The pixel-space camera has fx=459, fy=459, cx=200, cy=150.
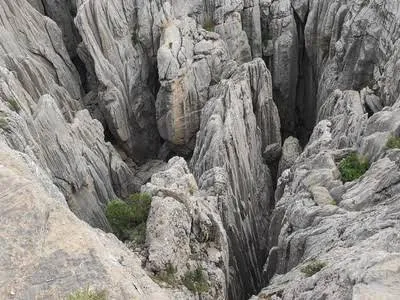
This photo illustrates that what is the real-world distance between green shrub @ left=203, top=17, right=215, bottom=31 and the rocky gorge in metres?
0.29

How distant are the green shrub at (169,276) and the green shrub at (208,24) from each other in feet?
120

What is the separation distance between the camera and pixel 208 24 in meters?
52.5

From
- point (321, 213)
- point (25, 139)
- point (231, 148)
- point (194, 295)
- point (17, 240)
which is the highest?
point (25, 139)

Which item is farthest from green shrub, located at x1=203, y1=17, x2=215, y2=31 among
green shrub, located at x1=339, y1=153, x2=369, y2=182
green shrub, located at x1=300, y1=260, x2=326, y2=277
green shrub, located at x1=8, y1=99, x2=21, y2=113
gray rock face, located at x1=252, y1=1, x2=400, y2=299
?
green shrub, located at x1=300, y1=260, x2=326, y2=277

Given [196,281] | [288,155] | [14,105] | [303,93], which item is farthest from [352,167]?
[303,93]

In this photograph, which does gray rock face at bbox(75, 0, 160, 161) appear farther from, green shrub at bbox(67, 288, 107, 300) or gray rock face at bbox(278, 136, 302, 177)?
green shrub at bbox(67, 288, 107, 300)

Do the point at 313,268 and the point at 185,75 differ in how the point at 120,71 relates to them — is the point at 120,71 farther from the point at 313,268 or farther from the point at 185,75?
the point at 313,268

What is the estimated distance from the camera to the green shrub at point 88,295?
36.2ft

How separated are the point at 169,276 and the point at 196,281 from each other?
5.25 ft

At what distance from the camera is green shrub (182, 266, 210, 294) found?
21.1 meters

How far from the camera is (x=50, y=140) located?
33375 mm

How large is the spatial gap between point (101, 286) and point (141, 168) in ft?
122

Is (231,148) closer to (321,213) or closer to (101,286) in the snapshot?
(321,213)

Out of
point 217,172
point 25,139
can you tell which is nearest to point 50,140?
point 25,139
